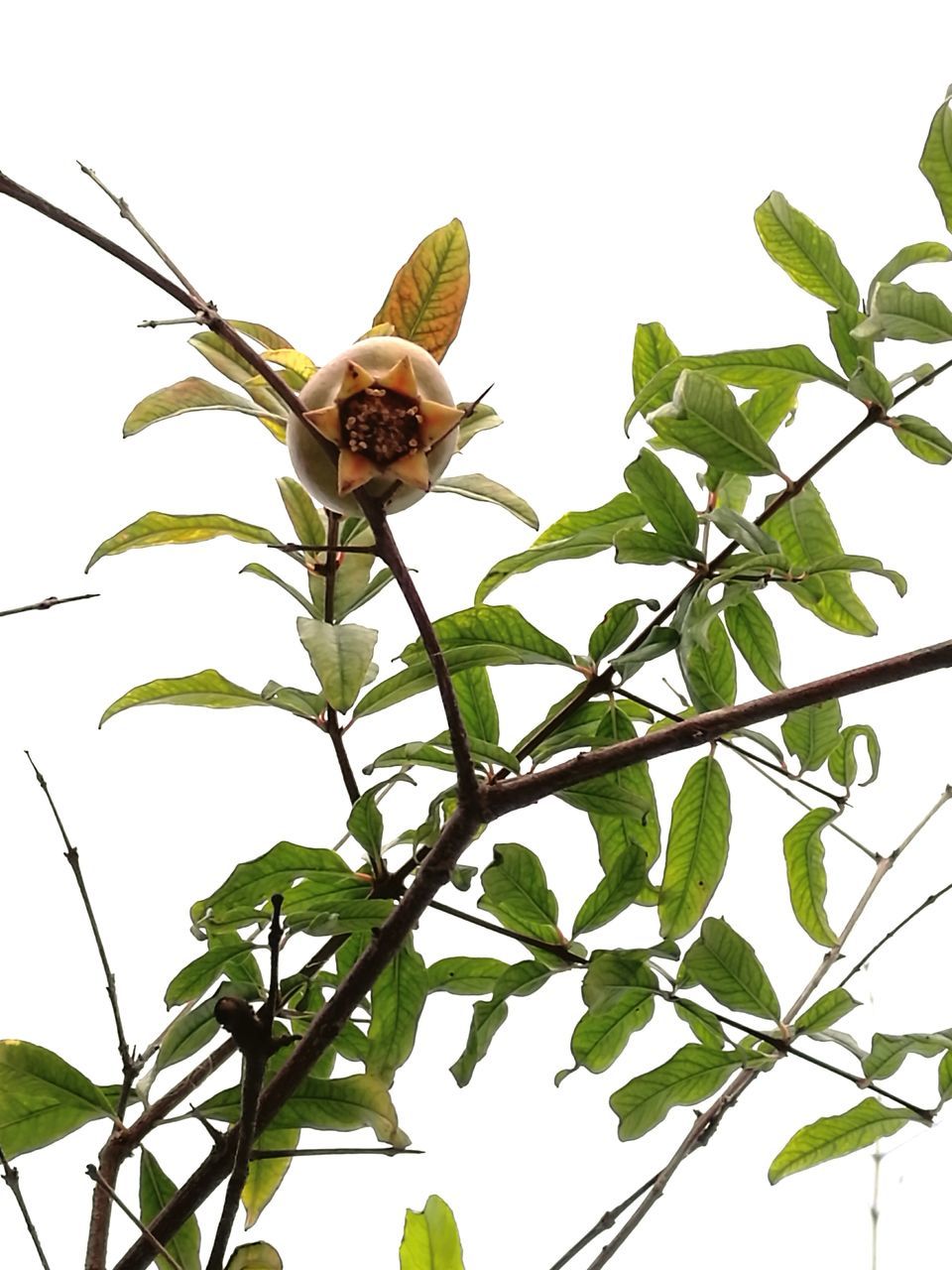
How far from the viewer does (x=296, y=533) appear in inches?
24.3

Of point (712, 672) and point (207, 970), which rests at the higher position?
point (712, 672)

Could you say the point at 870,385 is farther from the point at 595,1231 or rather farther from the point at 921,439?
the point at 595,1231

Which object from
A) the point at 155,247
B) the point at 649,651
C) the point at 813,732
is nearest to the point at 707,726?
the point at 649,651

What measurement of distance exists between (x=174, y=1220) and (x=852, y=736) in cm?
35

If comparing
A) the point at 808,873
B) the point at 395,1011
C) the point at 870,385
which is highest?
the point at 870,385

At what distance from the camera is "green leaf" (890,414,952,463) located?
0.50 m

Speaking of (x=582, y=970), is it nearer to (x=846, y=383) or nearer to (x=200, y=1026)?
(x=200, y=1026)

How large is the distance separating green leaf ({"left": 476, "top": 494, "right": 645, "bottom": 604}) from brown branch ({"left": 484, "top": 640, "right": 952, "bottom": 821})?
0.11 meters

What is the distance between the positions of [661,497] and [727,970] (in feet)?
0.65

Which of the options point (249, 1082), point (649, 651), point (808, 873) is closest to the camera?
point (249, 1082)

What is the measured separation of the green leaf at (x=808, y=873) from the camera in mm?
614

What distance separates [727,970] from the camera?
0.55m

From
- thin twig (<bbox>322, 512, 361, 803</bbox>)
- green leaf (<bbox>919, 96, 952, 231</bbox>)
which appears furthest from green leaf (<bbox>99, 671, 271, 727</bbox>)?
green leaf (<bbox>919, 96, 952, 231</bbox>)

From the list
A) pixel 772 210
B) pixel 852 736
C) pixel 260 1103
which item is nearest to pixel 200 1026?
pixel 260 1103
